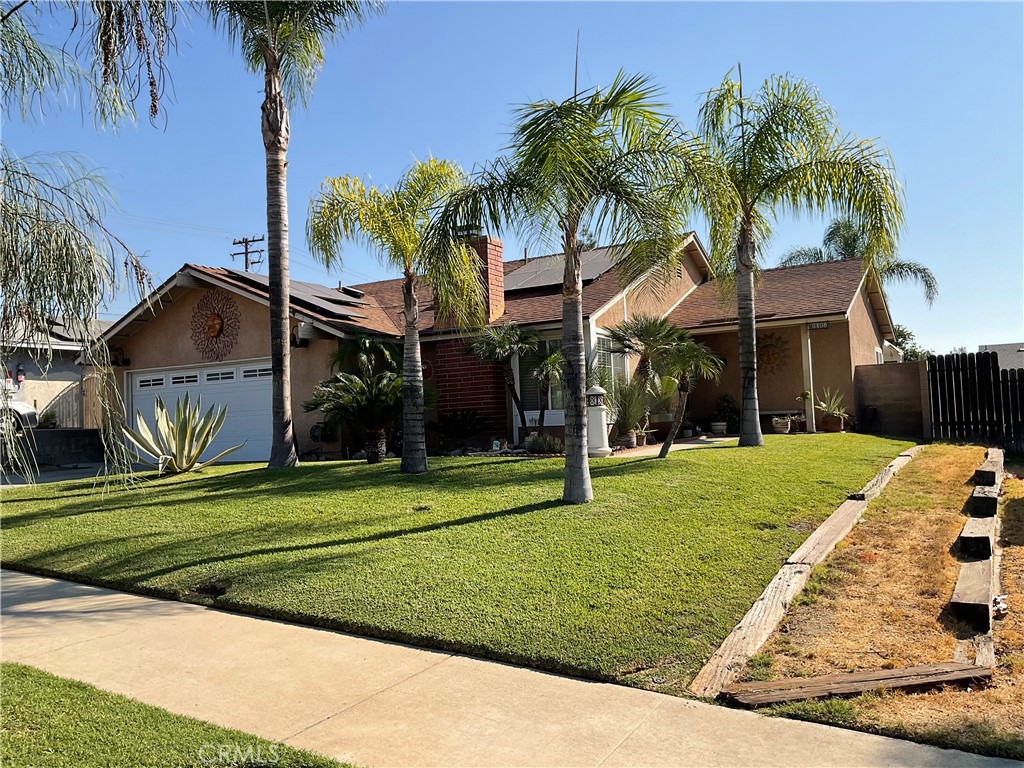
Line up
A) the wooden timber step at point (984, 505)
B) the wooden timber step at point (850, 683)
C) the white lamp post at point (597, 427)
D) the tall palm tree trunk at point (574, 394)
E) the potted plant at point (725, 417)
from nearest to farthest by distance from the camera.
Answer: the wooden timber step at point (850, 683) → the wooden timber step at point (984, 505) → the tall palm tree trunk at point (574, 394) → the white lamp post at point (597, 427) → the potted plant at point (725, 417)

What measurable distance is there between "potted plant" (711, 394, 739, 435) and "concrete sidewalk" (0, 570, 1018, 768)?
14.8 m

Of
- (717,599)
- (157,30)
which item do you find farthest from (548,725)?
(157,30)

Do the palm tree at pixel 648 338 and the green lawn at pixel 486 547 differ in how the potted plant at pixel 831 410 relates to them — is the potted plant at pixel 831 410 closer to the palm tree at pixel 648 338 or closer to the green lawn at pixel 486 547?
the palm tree at pixel 648 338

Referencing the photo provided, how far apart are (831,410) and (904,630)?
1348cm

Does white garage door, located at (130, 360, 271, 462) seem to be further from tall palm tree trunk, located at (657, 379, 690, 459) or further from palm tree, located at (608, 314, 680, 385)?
tall palm tree trunk, located at (657, 379, 690, 459)

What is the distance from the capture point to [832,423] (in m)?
17.6

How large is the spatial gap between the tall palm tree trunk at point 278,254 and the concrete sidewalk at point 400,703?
7281mm

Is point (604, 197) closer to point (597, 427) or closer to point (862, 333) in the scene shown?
point (597, 427)

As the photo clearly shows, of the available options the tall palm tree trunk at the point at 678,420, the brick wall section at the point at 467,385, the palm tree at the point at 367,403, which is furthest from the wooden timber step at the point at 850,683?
the brick wall section at the point at 467,385

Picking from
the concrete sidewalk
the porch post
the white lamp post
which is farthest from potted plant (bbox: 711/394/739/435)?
the concrete sidewalk

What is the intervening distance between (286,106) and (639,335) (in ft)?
25.3

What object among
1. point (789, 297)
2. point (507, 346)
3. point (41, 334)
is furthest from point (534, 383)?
point (41, 334)

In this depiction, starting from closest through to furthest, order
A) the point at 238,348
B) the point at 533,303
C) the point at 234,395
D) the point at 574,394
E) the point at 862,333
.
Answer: the point at 574,394, the point at 533,303, the point at 238,348, the point at 234,395, the point at 862,333

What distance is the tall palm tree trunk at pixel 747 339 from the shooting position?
554 inches
